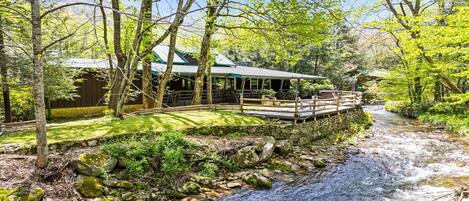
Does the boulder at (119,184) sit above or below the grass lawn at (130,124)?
below

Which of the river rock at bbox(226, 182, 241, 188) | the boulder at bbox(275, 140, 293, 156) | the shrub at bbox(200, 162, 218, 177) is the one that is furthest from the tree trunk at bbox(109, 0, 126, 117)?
the boulder at bbox(275, 140, 293, 156)

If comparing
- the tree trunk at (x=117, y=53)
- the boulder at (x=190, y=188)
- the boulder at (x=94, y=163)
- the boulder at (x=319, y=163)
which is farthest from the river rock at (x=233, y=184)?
the tree trunk at (x=117, y=53)

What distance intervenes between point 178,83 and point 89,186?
1424 cm

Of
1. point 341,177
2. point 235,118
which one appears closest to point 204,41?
point 235,118

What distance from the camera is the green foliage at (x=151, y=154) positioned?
23.2 feet

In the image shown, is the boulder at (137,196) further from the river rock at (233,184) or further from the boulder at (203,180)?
the river rock at (233,184)

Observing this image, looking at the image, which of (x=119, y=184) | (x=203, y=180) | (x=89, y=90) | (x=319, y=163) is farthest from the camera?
(x=89, y=90)

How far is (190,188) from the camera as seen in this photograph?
271 inches

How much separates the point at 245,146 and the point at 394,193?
4.16 metres

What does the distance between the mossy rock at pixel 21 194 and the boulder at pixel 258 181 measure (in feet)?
14.9

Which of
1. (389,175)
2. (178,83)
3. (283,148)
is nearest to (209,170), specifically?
(283,148)

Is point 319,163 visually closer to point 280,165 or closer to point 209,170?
point 280,165

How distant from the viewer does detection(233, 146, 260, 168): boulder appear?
334 inches

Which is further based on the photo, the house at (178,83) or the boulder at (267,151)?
the house at (178,83)
